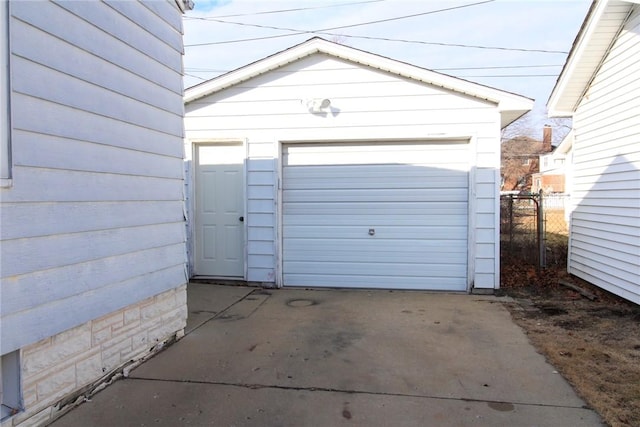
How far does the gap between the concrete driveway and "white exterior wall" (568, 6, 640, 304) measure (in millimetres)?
2128

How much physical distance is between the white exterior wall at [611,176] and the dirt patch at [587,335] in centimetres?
42

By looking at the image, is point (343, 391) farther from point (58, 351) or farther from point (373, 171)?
point (373, 171)

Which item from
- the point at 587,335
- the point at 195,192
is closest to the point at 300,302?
the point at 195,192

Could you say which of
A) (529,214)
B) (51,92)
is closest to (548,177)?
(529,214)

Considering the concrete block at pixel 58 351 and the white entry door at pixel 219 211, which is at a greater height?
the white entry door at pixel 219 211

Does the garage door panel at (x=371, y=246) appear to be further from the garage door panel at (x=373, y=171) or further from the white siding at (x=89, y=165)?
the white siding at (x=89, y=165)

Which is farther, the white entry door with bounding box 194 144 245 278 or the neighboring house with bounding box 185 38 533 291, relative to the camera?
the white entry door with bounding box 194 144 245 278

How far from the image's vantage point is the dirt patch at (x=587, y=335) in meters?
3.08

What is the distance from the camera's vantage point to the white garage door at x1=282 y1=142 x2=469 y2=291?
6.54m

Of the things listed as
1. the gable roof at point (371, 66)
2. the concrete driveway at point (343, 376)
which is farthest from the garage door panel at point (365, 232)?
the gable roof at point (371, 66)

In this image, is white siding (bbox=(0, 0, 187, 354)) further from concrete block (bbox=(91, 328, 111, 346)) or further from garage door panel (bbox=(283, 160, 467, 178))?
garage door panel (bbox=(283, 160, 467, 178))

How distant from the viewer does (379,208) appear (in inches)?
263

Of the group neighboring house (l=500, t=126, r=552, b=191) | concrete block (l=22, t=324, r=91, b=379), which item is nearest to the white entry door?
concrete block (l=22, t=324, r=91, b=379)

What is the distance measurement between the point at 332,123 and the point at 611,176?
4.11 meters
